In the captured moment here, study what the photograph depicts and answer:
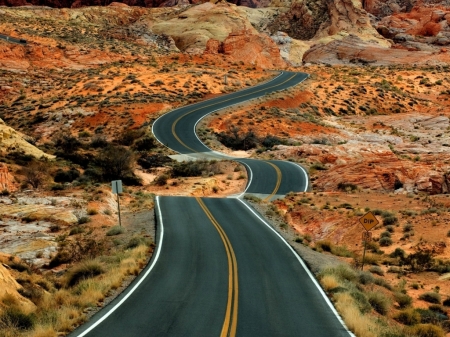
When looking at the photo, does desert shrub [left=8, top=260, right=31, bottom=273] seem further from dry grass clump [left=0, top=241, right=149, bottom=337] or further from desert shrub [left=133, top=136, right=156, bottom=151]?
desert shrub [left=133, top=136, right=156, bottom=151]

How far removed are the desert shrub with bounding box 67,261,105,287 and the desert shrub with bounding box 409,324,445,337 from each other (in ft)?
32.2

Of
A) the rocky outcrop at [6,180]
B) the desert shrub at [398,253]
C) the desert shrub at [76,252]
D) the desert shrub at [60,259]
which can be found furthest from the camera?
the rocky outcrop at [6,180]

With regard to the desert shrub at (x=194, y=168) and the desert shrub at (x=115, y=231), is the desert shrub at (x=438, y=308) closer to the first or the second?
the desert shrub at (x=115, y=231)

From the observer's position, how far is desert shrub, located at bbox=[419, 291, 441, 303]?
1727cm

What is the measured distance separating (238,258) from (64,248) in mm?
7224

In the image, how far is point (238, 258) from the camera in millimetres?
18969

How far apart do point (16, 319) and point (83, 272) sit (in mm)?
4859

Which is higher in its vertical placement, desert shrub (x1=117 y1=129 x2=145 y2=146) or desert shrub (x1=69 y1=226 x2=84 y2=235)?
desert shrub (x1=69 y1=226 x2=84 y2=235)

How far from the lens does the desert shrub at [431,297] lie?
1727cm

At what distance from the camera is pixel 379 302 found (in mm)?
15688

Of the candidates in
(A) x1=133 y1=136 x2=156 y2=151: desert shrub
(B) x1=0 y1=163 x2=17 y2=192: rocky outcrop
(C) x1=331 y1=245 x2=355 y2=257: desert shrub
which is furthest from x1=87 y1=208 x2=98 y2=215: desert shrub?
(A) x1=133 y1=136 x2=156 y2=151: desert shrub

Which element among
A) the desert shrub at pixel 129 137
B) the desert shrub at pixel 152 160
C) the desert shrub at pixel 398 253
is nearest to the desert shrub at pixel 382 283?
the desert shrub at pixel 398 253

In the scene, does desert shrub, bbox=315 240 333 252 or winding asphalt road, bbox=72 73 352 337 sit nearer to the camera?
winding asphalt road, bbox=72 73 352 337

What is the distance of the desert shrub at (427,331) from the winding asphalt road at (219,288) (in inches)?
85.4
